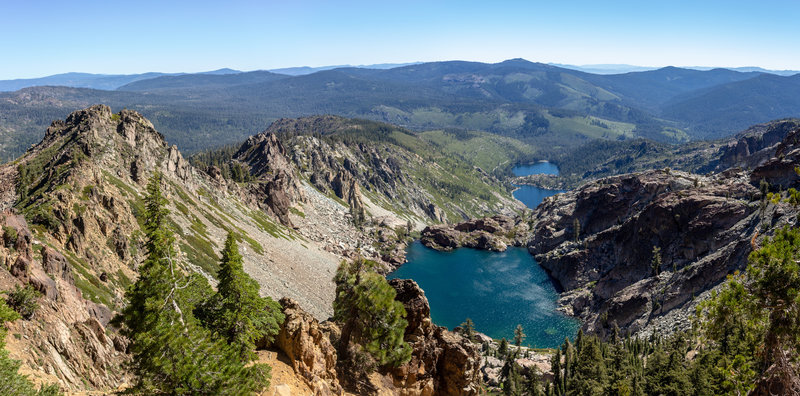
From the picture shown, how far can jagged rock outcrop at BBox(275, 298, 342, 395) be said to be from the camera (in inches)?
1443

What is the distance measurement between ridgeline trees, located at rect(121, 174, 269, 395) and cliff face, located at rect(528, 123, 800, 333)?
4685 inches

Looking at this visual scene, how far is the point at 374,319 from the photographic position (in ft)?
142

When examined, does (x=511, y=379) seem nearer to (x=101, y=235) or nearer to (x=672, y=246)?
(x=101, y=235)

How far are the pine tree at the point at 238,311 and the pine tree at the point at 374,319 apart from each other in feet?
29.5

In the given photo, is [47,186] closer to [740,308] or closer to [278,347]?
[278,347]

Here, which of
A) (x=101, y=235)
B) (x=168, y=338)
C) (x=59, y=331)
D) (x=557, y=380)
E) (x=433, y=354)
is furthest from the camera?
(x=557, y=380)

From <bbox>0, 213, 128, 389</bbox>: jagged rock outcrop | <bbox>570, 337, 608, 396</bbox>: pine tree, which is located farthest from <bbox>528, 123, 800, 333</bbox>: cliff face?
<bbox>0, 213, 128, 389</bbox>: jagged rock outcrop

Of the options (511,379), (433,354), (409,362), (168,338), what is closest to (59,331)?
(168,338)

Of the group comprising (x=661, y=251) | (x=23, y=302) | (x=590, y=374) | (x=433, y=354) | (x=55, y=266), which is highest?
(x=23, y=302)

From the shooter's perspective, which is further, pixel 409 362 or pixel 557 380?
pixel 557 380

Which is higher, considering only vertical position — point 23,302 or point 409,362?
point 23,302

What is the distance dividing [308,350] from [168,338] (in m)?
12.5

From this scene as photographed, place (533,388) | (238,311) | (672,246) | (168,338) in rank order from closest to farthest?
(168,338)
(238,311)
(533,388)
(672,246)

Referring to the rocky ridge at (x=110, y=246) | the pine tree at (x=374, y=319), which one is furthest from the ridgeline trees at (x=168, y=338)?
the pine tree at (x=374, y=319)
